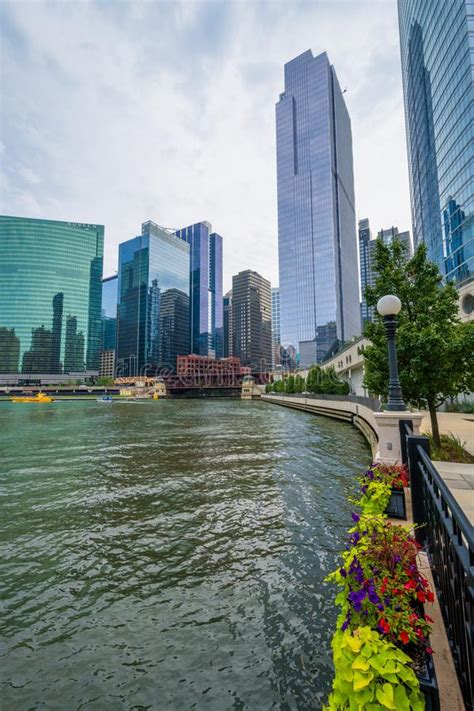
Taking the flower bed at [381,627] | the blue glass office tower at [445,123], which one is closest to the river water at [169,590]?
the flower bed at [381,627]

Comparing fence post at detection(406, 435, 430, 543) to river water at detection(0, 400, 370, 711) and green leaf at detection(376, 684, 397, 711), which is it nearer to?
river water at detection(0, 400, 370, 711)

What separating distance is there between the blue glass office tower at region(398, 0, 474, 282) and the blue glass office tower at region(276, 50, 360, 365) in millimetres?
88957

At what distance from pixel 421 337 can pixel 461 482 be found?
5079 mm

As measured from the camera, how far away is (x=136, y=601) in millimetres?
5855

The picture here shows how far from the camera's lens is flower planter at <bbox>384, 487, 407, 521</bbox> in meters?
6.19

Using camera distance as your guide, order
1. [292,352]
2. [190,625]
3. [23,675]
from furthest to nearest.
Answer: [292,352] < [190,625] < [23,675]

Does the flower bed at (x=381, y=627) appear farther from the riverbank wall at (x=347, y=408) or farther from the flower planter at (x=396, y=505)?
the riverbank wall at (x=347, y=408)

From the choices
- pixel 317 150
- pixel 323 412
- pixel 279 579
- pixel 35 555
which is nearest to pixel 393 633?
pixel 279 579

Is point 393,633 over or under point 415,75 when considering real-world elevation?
under

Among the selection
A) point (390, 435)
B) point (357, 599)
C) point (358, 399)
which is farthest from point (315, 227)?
point (357, 599)

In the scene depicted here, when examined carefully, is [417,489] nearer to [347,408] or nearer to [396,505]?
[396,505]

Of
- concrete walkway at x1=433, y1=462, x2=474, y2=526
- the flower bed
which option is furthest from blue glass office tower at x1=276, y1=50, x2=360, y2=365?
the flower bed

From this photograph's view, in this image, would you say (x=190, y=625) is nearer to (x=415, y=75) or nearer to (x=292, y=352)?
(x=415, y=75)

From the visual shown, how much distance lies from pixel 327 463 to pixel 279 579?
10.7 meters
